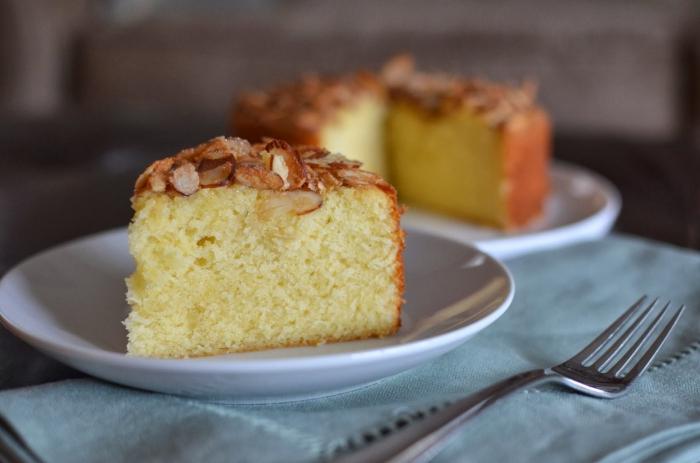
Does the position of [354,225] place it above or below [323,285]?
above

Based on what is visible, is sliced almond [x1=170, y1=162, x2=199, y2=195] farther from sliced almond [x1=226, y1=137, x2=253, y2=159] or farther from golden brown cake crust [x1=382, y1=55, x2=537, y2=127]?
golden brown cake crust [x1=382, y1=55, x2=537, y2=127]

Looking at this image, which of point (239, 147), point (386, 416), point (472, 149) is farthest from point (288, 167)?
point (472, 149)

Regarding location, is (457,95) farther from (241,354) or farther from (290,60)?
(290,60)

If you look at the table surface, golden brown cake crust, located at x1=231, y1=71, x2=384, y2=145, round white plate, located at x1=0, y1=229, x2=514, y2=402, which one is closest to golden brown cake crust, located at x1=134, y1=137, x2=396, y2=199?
round white plate, located at x1=0, y1=229, x2=514, y2=402

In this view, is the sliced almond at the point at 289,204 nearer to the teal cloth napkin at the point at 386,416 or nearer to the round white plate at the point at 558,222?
the teal cloth napkin at the point at 386,416

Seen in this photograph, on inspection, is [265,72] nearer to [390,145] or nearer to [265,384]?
[390,145]

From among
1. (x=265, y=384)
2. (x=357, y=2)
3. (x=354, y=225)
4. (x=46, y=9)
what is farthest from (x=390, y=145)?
(x=46, y=9)

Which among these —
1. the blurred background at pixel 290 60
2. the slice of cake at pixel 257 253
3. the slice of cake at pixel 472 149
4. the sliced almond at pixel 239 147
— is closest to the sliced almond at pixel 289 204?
the slice of cake at pixel 257 253

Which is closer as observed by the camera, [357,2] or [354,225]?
[354,225]
